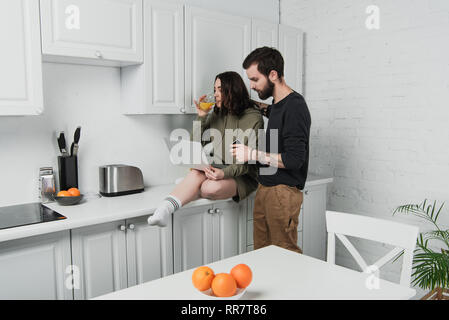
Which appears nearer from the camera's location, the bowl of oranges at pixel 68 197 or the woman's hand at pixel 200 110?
the bowl of oranges at pixel 68 197

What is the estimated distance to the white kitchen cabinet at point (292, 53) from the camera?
3314mm

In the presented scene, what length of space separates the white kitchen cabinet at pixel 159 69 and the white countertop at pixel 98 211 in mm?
534

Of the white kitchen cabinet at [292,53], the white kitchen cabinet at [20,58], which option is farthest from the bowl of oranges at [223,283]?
the white kitchen cabinet at [292,53]

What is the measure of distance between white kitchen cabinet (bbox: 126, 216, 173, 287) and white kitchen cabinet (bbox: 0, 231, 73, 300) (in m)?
0.34

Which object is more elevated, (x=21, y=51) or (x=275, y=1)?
(x=275, y=1)

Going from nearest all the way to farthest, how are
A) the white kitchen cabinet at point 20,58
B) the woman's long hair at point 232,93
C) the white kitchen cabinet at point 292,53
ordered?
the white kitchen cabinet at point 20,58 → the woman's long hair at point 232,93 → the white kitchen cabinet at point 292,53

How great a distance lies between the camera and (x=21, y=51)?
1.99 meters

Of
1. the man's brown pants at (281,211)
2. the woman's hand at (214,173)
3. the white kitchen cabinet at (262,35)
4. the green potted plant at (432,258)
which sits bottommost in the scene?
the green potted plant at (432,258)

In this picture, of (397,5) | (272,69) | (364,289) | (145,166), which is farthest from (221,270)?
(397,5)

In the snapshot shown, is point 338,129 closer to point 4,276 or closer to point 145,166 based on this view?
point 145,166

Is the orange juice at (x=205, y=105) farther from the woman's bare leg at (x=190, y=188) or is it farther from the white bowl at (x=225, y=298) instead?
the white bowl at (x=225, y=298)

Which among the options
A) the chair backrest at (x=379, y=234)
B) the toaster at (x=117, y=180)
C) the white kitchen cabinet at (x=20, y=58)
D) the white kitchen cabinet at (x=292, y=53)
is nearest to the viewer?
the chair backrest at (x=379, y=234)
